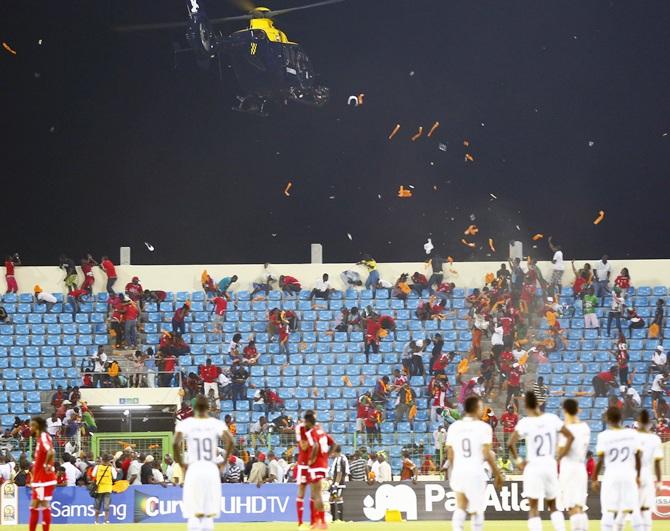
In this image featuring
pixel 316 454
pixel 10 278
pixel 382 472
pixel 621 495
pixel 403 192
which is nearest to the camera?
pixel 621 495

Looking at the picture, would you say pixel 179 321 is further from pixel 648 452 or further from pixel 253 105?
pixel 648 452

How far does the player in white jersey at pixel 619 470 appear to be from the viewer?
15969mm

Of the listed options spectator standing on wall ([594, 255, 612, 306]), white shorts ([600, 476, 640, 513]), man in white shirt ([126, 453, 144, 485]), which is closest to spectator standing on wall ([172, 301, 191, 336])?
man in white shirt ([126, 453, 144, 485])

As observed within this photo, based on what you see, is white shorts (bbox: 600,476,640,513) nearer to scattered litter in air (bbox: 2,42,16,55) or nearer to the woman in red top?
the woman in red top

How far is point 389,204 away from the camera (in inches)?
1697

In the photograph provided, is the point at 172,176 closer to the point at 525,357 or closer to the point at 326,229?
the point at 326,229

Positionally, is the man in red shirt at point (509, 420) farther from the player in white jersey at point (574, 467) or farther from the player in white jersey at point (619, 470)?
the player in white jersey at point (619, 470)

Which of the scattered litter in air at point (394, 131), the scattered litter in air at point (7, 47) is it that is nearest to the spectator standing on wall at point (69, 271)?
the scattered litter in air at point (7, 47)

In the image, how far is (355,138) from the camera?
43.1 metres

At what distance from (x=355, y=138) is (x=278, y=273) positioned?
21.5ft

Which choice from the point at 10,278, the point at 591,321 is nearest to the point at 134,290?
the point at 10,278

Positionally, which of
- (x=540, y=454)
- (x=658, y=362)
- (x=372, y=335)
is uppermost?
(x=372, y=335)

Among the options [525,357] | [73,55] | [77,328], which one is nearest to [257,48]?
[73,55]

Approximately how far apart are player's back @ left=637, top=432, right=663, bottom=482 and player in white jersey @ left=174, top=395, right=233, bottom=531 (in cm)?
534
